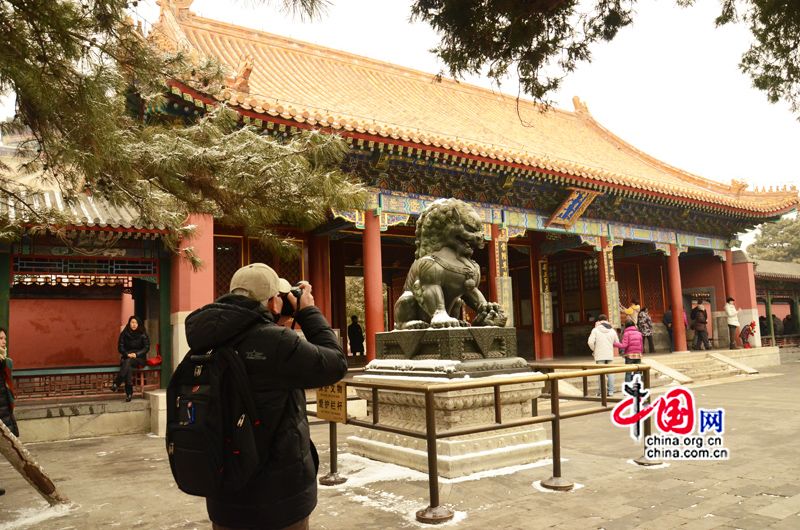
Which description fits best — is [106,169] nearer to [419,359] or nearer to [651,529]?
[419,359]

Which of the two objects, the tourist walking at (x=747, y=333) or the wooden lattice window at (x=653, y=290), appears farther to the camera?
the wooden lattice window at (x=653, y=290)

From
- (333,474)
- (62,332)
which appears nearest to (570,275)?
(62,332)

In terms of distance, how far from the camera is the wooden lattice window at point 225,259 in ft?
33.2

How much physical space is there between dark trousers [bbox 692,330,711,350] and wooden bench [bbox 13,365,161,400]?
1255 centimetres

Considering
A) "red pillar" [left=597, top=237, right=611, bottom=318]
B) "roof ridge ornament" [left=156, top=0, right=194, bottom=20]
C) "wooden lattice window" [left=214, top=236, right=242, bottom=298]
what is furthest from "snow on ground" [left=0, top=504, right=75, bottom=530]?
"red pillar" [left=597, top=237, right=611, bottom=318]

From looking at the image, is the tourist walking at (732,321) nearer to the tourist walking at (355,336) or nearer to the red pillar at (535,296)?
the red pillar at (535,296)

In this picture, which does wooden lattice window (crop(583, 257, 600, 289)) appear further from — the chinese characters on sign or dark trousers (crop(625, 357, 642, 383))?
the chinese characters on sign

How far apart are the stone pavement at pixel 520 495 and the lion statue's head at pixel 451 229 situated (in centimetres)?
193

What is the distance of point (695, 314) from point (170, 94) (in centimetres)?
1320

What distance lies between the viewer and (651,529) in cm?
311

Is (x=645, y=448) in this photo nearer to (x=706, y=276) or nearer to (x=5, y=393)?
(x=5, y=393)

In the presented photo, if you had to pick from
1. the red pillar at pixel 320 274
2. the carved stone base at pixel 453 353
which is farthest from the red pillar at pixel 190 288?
the carved stone base at pixel 453 353

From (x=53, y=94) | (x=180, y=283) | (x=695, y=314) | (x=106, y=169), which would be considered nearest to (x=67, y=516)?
(x=106, y=169)

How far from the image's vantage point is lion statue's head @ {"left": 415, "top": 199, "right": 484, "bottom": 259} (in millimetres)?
5320
